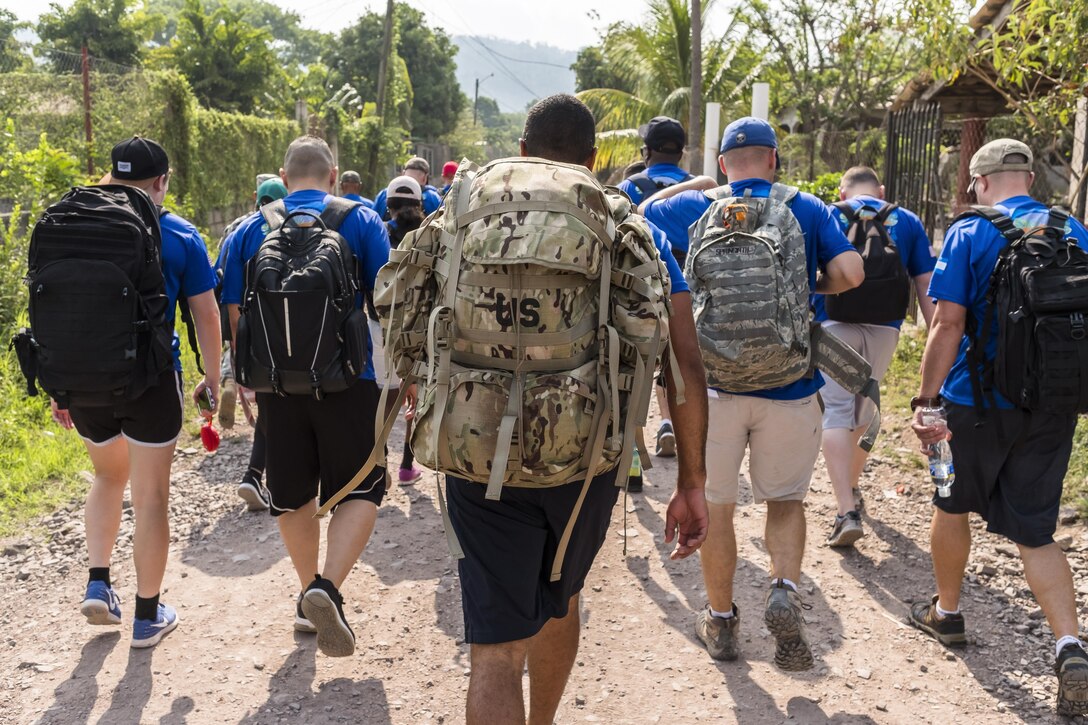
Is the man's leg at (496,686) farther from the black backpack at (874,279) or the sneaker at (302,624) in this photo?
the black backpack at (874,279)

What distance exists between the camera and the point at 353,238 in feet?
12.6

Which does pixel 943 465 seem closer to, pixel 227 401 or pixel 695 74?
pixel 227 401

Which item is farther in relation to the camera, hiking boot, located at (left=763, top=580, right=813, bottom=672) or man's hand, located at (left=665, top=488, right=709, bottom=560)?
hiking boot, located at (left=763, top=580, right=813, bottom=672)

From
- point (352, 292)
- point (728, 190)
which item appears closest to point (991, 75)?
point (728, 190)

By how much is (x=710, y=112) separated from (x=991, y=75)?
2956 mm

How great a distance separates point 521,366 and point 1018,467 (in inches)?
94.2

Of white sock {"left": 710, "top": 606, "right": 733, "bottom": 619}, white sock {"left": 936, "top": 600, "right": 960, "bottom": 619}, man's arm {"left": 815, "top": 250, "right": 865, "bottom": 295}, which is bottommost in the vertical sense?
white sock {"left": 936, "top": 600, "right": 960, "bottom": 619}

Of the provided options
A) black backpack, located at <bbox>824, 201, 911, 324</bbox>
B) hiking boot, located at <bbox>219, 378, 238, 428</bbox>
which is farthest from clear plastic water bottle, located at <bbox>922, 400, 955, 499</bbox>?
hiking boot, located at <bbox>219, 378, 238, 428</bbox>

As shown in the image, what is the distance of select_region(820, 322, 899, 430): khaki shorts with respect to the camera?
527cm

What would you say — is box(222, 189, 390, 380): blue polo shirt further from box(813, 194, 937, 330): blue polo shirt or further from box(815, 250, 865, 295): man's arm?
box(813, 194, 937, 330): blue polo shirt

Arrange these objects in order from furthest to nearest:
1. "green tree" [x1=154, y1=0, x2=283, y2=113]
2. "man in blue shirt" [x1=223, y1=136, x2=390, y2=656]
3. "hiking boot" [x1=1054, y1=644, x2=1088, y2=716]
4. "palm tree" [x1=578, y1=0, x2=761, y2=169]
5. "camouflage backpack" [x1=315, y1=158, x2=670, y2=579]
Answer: "green tree" [x1=154, y1=0, x2=283, y2=113] < "palm tree" [x1=578, y1=0, x2=761, y2=169] < "man in blue shirt" [x1=223, y1=136, x2=390, y2=656] < "hiking boot" [x1=1054, y1=644, x2=1088, y2=716] < "camouflage backpack" [x1=315, y1=158, x2=670, y2=579]

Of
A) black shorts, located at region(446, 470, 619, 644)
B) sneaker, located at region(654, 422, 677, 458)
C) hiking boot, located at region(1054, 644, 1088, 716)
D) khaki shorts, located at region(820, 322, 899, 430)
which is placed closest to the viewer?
black shorts, located at region(446, 470, 619, 644)

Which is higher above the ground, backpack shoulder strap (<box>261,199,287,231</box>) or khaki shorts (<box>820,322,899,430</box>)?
backpack shoulder strap (<box>261,199,287,231</box>)

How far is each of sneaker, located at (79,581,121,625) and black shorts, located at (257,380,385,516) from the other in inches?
33.2
